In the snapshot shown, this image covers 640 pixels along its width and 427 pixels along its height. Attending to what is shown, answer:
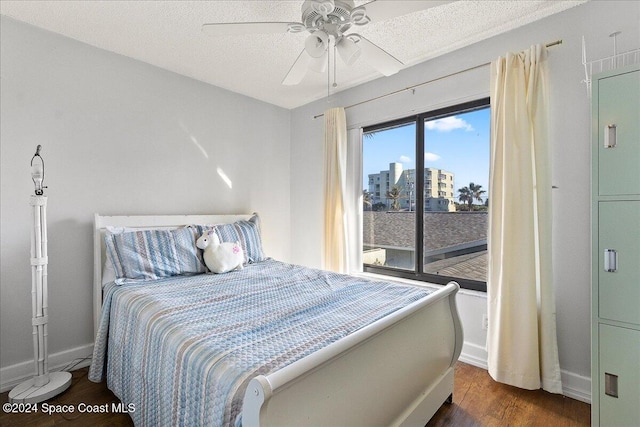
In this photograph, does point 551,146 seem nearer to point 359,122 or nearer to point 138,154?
point 359,122

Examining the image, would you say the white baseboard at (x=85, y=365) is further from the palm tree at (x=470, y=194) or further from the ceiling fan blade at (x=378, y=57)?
the ceiling fan blade at (x=378, y=57)

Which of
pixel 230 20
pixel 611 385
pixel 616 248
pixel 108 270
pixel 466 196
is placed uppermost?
pixel 230 20

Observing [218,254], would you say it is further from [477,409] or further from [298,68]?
[477,409]

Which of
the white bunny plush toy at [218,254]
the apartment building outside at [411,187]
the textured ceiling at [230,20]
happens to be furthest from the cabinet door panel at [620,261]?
the white bunny plush toy at [218,254]

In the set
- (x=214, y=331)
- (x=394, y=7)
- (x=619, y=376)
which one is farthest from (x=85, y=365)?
(x=619, y=376)

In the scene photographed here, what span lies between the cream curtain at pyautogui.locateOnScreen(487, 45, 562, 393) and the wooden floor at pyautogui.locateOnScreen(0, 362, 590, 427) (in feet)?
0.31

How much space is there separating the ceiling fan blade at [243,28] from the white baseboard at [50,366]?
2.48 meters

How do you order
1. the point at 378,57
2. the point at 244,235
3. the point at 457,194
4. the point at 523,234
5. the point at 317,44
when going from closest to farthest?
the point at 317,44, the point at 378,57, the point at 523,234, the point at 457,194, the point at 244,235

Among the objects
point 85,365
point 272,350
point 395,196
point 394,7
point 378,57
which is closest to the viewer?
point 272,350

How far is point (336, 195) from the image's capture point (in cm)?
323

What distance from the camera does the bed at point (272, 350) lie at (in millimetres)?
983

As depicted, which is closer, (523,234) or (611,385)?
(611,385)

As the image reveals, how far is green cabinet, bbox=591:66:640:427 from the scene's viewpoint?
1446 mm

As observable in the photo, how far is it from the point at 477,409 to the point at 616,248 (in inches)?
45.6
